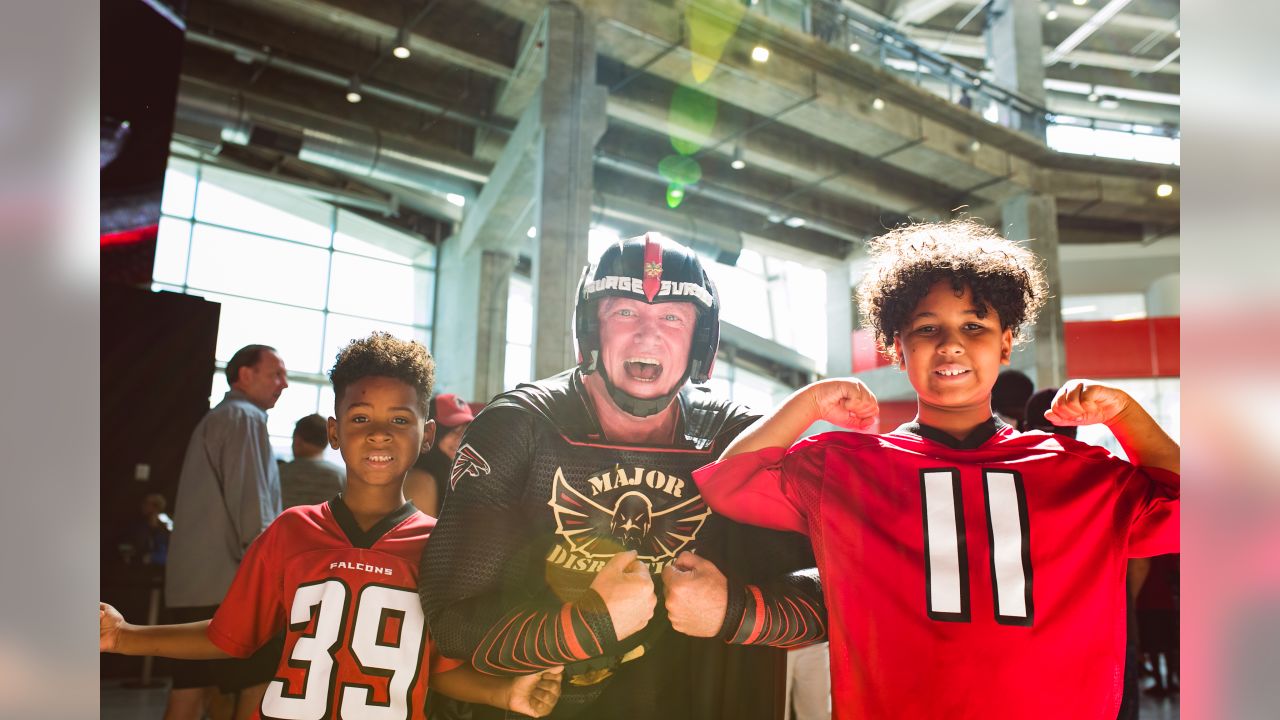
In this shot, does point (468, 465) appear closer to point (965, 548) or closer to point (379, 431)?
point (379, 431)

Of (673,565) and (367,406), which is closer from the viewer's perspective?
(673,565)

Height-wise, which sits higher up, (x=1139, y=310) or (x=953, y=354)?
(x=1139, y=310)

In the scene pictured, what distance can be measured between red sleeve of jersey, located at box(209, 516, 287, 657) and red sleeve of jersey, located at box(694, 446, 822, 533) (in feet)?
3.32

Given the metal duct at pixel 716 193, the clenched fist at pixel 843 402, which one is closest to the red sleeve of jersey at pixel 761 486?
the clenched fist at pixel 843 402

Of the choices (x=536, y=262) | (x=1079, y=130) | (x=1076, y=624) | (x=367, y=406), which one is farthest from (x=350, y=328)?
(x=1079, y=130)

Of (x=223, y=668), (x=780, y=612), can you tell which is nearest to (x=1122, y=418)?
(x=780, y=612)

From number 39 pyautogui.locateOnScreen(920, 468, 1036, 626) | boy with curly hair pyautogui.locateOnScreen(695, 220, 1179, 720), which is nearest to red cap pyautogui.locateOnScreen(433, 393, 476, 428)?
boy with curly hair pyautogui.locateOnScreen(695, 220, 1179, 720)

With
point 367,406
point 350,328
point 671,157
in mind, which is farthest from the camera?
point 671,157

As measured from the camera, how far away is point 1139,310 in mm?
3236

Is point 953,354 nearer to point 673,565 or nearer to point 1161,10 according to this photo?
point 673,565

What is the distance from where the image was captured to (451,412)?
1.99 m
